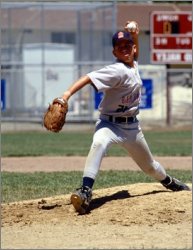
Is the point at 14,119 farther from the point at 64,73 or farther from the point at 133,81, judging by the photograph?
the point at 133,81

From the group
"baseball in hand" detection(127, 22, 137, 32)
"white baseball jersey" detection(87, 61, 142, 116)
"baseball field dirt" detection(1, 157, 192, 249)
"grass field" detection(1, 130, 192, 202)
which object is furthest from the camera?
"grass field" detection(1, 130, 192, 202)

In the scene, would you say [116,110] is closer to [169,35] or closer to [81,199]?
[81,199]

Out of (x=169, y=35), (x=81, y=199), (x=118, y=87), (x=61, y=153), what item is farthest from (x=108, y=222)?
(x=169, y=35)

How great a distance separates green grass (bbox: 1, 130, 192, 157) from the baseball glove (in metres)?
9.65

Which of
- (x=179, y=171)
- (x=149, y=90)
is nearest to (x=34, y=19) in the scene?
(x=149, y=90)

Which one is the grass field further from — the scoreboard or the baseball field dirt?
the scoreboard

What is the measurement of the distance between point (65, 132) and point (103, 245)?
71.1 feet

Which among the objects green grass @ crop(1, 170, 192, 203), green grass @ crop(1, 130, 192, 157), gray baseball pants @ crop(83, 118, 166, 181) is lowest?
green grass @ crop(1, 130, 192, 157)

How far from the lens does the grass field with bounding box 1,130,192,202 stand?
1026cm

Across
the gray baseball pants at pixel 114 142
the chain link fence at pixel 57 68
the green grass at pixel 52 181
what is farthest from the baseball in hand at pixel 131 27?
the chain link fence at pixel 57 68

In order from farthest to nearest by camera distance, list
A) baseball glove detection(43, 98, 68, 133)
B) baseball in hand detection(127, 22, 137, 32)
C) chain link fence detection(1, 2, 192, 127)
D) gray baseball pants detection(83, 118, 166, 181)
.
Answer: chain link fence detection(1, 2, 192, 127) < baseball in hand detection(127, 22, 137, 32) < gray baseball pants detection(83, 118, 166, 181) < baseball glove detection(43, 98, 68, 133)

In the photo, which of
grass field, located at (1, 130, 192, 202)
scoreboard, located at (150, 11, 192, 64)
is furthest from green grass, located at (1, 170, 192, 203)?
scoreboard, located at (150, 11, 192, 64)

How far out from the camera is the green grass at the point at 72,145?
17763 millimetres

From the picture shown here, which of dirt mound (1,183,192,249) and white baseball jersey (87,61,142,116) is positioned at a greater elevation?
white baseball jersey (87,61,142,116)
